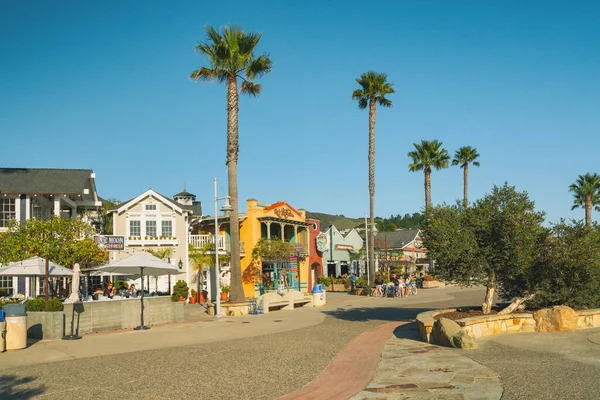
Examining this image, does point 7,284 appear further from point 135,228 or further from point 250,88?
point 250,88

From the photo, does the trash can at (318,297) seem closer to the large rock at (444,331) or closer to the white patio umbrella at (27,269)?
the white patio umbrella at (27,269)

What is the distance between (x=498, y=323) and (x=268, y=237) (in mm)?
25075

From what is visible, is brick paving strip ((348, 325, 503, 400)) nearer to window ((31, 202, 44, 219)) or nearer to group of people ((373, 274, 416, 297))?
window ((31, 202, 44, 219))

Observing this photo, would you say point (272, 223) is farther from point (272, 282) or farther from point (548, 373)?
point (548, 373)

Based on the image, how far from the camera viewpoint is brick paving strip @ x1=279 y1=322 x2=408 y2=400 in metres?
8.91

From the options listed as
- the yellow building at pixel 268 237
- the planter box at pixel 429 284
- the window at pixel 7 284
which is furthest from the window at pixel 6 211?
the planter box at pixel 429 284

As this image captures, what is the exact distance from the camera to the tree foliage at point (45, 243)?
22.1m

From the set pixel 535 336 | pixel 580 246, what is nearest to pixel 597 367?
pixel 535 336

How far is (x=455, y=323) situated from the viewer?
13.5m

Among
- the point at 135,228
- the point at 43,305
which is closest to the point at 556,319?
the point at 43,305

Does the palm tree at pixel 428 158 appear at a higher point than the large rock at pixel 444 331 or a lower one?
higher

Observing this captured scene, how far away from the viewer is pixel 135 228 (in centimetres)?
3391

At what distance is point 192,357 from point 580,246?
10.6m

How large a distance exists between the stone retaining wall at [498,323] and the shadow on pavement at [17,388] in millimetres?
8988
